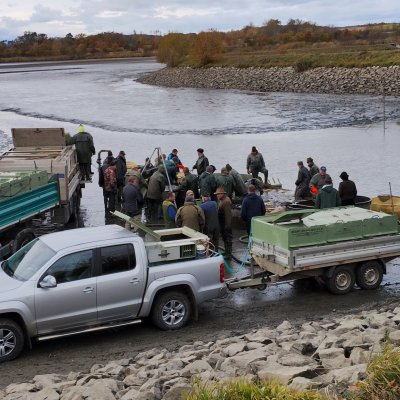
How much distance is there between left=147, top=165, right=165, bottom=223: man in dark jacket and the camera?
1648cm

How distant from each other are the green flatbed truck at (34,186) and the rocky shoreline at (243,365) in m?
5.16

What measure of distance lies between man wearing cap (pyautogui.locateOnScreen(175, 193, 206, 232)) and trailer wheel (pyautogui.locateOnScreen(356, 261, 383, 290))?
3046mm

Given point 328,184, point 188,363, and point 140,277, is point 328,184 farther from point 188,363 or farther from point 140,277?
point 188,363

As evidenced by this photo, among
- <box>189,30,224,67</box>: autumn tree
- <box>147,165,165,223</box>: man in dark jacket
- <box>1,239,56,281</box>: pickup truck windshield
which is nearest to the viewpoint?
<box>1,239,56,281</box>: pickup truck windshield

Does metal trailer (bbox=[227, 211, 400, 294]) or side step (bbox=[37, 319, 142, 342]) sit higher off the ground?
metal trailer (bbox=[227, 211, 400, 294])

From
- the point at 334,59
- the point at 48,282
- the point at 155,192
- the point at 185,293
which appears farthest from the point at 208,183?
the point at 334,59

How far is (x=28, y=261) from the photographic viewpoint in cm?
979

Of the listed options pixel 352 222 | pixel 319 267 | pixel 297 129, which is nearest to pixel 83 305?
pixel 319 267

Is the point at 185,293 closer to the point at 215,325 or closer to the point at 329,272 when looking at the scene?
the point at 215,325

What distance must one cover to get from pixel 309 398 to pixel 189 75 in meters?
89.8

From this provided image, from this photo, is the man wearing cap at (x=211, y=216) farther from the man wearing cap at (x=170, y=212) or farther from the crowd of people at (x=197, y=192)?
the man wearing cap at (x=170, y=212)

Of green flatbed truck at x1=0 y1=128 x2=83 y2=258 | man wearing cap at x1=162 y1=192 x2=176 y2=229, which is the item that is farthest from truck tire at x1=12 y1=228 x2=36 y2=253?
man wearing cap at x1=162 y1=192 x2=176 y2=229

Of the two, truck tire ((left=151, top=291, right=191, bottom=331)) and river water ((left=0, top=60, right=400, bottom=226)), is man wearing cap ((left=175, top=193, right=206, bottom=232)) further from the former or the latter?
river water ((left=0, top=60, right=400, bottom=226))

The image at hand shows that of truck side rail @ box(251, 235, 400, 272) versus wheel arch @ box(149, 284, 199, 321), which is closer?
wheel arch @ box(149, 284, 199, 321)
